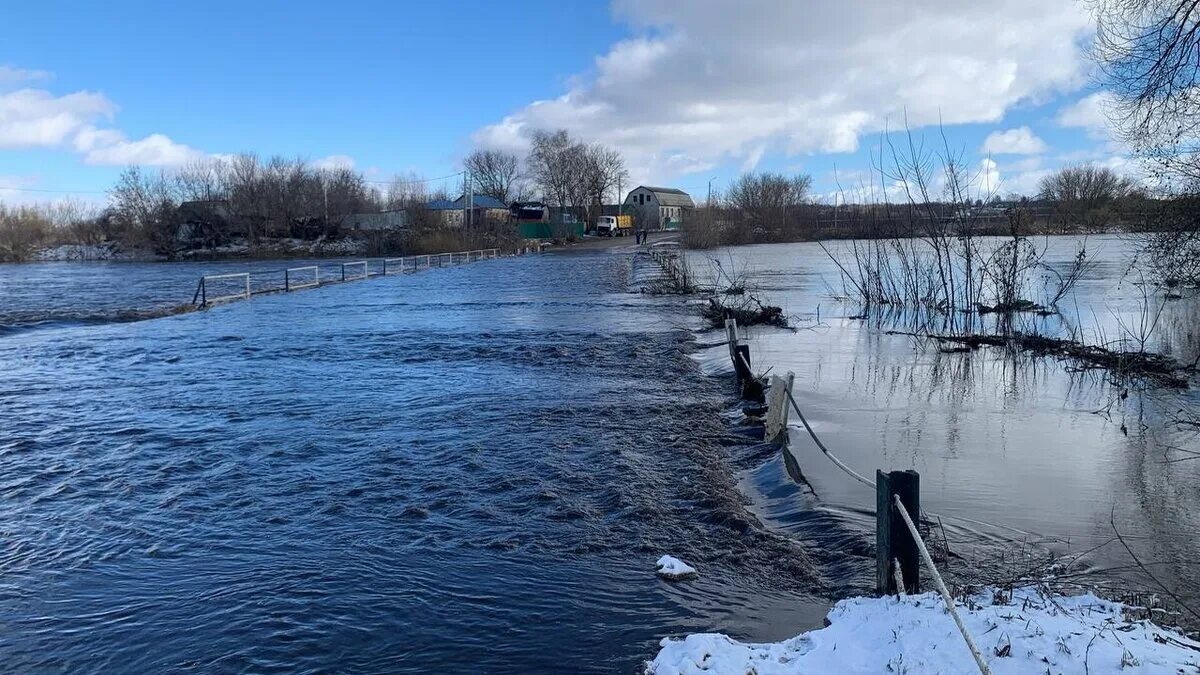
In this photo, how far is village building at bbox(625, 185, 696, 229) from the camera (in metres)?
130

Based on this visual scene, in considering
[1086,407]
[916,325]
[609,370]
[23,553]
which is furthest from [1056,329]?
[23,553]

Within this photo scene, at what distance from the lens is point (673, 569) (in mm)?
5738

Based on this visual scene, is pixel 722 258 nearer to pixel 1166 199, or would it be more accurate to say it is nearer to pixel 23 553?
pixel 1166 199

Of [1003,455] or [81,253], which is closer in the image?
[1003,455]

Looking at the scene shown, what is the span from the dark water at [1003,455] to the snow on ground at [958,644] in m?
1.40

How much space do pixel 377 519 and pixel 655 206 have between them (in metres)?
130

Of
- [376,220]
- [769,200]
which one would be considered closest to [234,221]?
[376,220]

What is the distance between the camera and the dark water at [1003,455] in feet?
20.5

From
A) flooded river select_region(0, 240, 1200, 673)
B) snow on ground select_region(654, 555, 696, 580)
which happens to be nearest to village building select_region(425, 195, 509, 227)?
flooded river select_region(0, 240, 1200, 673)

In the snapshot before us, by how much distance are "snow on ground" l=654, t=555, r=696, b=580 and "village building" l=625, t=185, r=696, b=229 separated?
120627 mm

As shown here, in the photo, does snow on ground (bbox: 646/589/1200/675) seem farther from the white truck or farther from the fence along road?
the white truck

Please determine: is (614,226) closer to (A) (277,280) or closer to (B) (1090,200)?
(A) (277,280)

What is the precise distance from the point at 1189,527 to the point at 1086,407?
507 cm

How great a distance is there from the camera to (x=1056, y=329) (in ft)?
61.4
